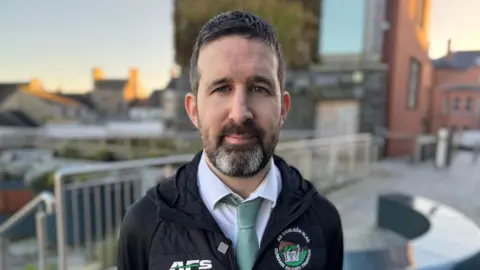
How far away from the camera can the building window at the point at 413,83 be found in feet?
32.7

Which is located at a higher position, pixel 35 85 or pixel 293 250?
pixel 35 85

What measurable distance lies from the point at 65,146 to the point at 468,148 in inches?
479

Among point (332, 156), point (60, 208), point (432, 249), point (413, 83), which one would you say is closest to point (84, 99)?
point (332, 156)

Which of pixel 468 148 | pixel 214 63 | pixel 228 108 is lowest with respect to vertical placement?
pixel 468 148

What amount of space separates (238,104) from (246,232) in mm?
345

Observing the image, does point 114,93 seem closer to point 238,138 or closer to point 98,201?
point 98,201

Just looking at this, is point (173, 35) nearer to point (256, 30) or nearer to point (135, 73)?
point (135, 73)

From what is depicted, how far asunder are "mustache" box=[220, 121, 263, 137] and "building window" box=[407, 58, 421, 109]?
10.3 meters

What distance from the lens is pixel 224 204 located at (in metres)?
0.96

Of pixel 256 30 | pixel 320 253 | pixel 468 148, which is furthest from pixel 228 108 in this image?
pixel 468 148

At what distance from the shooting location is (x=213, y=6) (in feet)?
29.9

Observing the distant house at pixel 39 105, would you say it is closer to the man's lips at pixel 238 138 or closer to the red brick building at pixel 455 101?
the man's lips at pixel 238 138

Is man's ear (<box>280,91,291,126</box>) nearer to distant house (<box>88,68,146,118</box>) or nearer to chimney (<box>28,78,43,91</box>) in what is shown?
distant house (<box>88,68,146,118</box>)

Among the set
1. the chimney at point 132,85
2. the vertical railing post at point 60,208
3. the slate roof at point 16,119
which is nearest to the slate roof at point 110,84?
the chimney at point 132,85
